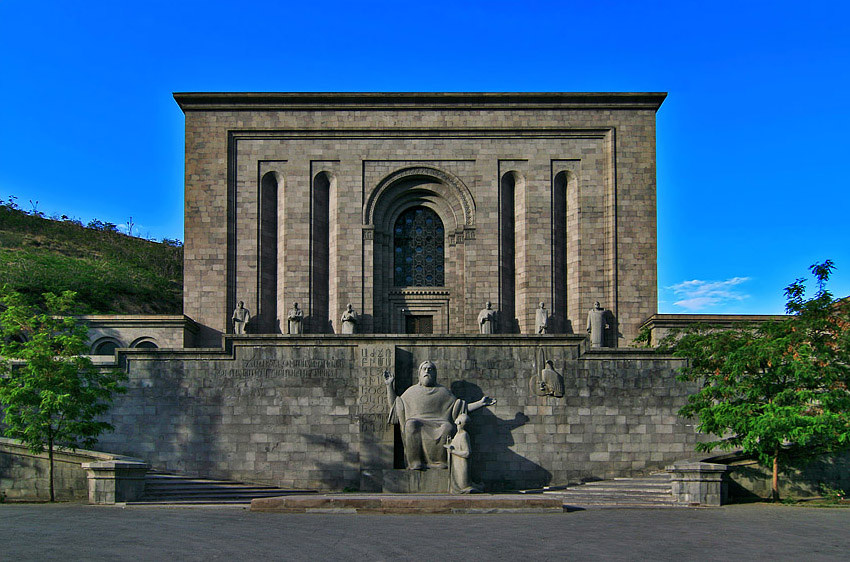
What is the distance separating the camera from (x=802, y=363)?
23.1 m

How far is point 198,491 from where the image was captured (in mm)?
25172

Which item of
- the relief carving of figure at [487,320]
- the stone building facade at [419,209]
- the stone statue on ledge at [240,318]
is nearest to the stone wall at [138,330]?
the stone building facade at [419,209]

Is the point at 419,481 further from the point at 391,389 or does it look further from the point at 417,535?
the point at 417,535

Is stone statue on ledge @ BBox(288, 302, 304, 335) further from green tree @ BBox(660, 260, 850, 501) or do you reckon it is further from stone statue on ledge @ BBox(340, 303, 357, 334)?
green tree @ BBox(660, 260, 850, 501)

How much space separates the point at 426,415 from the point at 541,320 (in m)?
8.05

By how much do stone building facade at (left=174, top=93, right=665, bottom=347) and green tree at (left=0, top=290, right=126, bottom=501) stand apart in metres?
7.94

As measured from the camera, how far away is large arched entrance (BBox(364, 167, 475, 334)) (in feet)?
113

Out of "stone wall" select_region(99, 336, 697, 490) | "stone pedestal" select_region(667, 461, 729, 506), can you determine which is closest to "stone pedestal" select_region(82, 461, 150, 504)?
"stone wall" select_region(99, 336, 697, 490)

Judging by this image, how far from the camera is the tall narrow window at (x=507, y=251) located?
34.3 metres

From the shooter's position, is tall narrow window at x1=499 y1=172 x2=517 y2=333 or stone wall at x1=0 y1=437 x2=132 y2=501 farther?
tall narrow window at x1=499 y1=172 x2=517 y2=333

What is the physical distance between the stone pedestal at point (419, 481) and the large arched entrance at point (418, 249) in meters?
9.56

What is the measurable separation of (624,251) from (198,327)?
17.2m

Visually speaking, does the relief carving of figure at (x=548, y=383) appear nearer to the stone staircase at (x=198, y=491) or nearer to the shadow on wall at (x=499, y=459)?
the shadow on wall at (x=499, y=459)

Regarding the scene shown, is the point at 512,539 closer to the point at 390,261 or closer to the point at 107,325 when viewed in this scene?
the point at 390,261
